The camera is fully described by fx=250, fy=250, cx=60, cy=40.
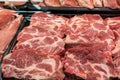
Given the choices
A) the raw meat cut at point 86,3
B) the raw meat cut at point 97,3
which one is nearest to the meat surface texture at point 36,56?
the raw meat cut at point 86,3

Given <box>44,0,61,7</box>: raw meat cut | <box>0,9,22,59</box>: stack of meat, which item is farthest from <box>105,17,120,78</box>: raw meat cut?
<box>0,9,22,59</box>: stack of meat

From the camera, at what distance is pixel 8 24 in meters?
3.66

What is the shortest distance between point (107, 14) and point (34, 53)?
1576 mm

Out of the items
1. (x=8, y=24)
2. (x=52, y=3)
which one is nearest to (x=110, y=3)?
(x=52, y=3)

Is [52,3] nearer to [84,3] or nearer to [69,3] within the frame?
[69,3]

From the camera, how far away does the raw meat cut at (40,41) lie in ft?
10.2

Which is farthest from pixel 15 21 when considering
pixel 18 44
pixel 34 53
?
pixel 34 53

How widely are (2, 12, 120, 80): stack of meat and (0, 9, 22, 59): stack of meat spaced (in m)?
0.17

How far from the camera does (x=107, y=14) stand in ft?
12.9

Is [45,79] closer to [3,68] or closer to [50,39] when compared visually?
[3,68]

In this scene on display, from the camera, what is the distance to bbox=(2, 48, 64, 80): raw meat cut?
2719mm

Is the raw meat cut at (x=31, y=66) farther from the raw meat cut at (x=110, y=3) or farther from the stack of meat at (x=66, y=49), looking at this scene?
the raw meat cut at (x=110, y=3)

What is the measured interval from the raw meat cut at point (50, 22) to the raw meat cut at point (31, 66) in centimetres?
65

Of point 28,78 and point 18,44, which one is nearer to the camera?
point 28,78
